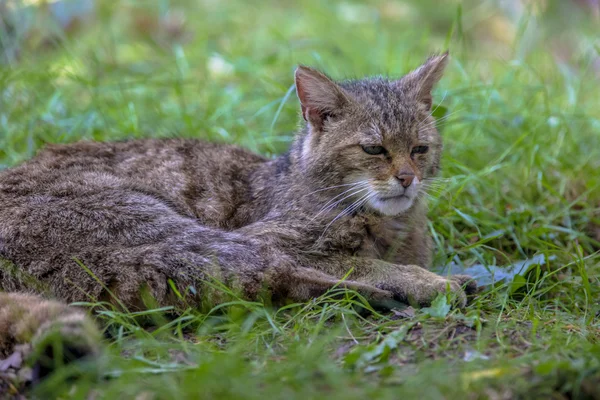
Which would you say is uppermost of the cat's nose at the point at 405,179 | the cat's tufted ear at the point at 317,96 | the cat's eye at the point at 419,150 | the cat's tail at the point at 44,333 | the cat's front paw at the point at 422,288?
the cat's tufted ear at the point at 317,96

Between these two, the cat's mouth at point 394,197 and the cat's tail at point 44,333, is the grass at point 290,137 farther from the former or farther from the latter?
the cat's mouth at point 394,197

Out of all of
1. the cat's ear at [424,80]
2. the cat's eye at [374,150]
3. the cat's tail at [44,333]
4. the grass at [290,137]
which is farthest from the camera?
the cat's ear at [424,80]

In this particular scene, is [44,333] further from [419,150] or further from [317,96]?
[419,150]

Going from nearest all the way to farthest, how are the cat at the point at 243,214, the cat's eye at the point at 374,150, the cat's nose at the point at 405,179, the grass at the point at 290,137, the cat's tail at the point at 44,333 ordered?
the grass at the point at 290,137
the cat's tail at the point at 44,333
the cat at the point at 243,214
the cat's nose at the point at 405,179
the cat's eye at the point at 374,150

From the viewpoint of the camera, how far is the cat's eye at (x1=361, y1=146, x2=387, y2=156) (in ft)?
12.8

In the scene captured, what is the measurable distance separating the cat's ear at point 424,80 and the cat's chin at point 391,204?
70 cm

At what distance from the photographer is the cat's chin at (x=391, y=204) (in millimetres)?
3855

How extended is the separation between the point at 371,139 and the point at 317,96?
0.43m

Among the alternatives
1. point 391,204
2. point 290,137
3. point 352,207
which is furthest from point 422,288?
point 290,137

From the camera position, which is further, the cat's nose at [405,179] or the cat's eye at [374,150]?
the cat's eye at [374,150]

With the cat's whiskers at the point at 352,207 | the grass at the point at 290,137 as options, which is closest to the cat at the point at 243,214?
the cat's whiskers at the point at 352,207

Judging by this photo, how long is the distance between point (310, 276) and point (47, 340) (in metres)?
1.37

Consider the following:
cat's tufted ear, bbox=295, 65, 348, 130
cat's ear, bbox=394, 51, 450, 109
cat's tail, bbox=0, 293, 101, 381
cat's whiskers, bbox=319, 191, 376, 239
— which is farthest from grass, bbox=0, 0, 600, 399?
cat's tufted ear, bbox=295, 65, 348, 130

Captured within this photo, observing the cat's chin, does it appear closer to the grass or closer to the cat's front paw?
the cat's front paw
